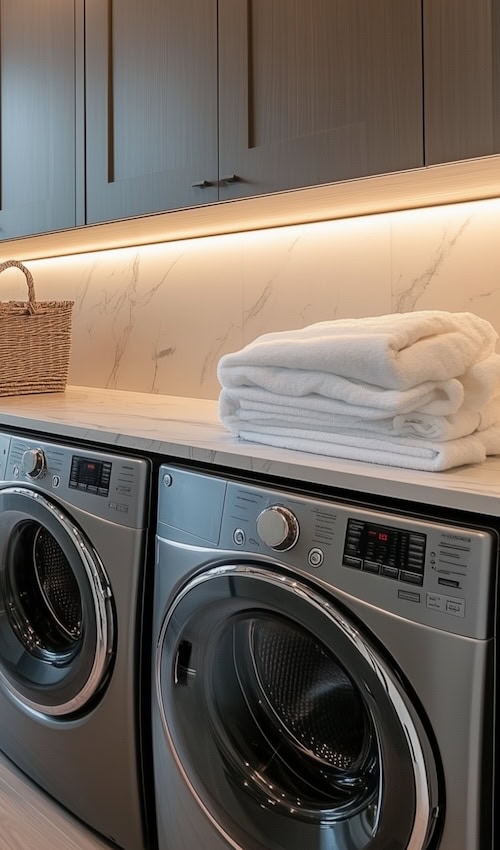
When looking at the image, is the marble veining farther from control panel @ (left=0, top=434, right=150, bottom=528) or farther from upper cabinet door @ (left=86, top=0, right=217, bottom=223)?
control panel @ (left=0, top=434, right=150, bottom=528)

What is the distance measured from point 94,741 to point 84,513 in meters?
0.45

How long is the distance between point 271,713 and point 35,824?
2.16ft

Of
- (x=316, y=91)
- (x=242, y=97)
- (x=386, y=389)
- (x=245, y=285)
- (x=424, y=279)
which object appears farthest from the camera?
(x=245, y=285)

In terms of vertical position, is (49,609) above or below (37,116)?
below

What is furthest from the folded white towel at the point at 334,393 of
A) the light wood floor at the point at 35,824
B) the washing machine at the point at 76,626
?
the light wood floor at the point at 35,824

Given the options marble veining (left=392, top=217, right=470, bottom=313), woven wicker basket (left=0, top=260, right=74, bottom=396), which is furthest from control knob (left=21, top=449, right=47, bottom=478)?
marble veining (left=392, top=217, right=470, bottom=313)

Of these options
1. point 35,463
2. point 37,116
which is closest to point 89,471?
point 35,463

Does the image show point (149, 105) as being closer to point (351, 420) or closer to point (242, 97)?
point (242, 97)

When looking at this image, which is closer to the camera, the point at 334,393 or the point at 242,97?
the point at 334,393

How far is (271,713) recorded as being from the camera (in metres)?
1.29

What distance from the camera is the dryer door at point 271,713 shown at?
3.56ft

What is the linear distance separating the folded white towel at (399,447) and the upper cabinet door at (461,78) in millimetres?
467

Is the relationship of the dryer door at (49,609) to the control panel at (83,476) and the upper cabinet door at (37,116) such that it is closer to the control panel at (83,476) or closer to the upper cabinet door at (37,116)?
the control panel at (83,476)

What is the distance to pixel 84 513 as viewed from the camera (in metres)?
1.49
